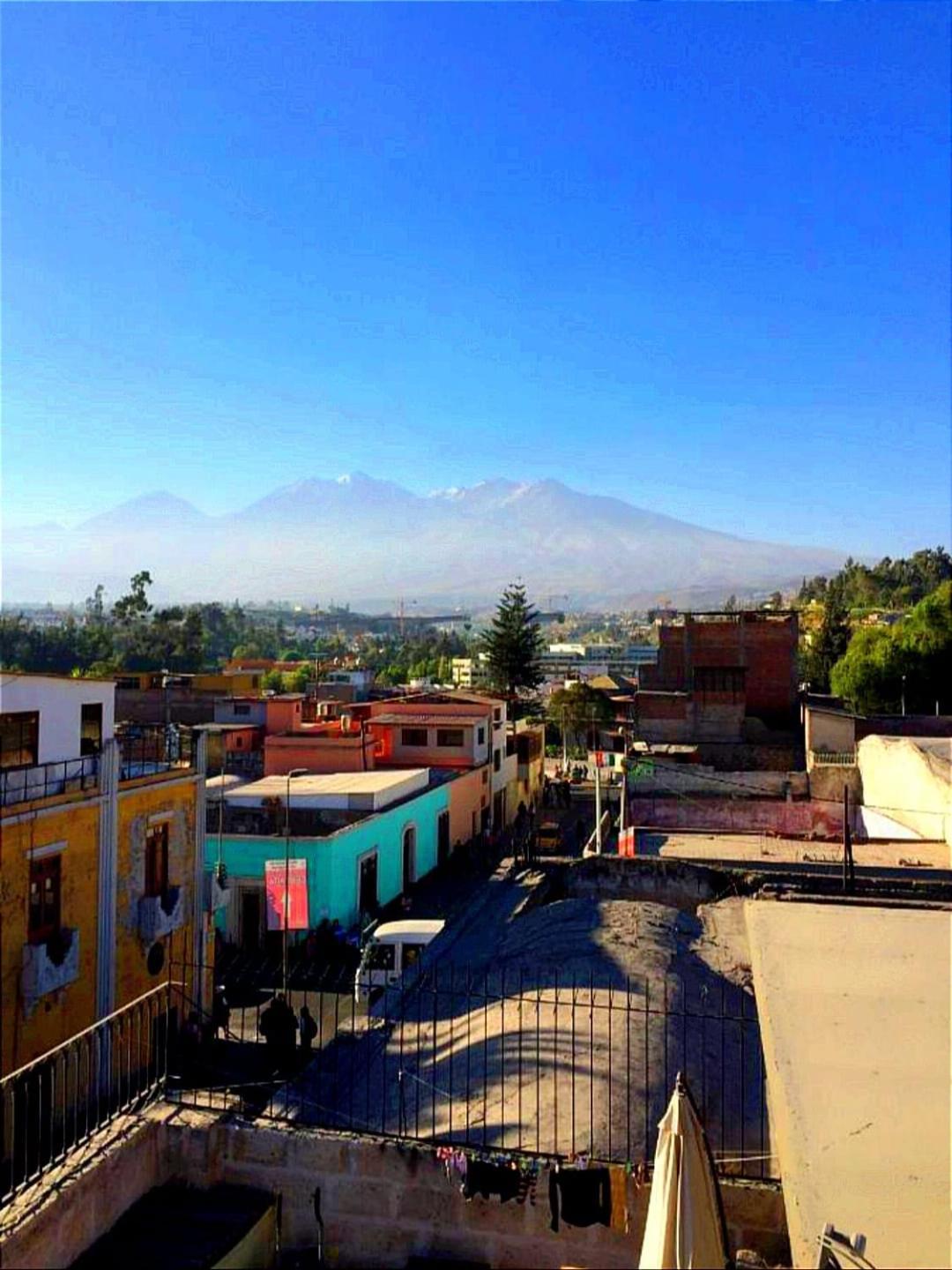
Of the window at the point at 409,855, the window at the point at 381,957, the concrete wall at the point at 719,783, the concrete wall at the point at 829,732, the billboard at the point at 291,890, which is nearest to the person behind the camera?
the billboard at the point at 291,890

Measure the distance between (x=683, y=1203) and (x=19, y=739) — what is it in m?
8.20

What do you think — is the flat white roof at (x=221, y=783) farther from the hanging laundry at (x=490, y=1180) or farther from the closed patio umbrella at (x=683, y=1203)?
the closed patio umbrella at (x=683, y=1203)

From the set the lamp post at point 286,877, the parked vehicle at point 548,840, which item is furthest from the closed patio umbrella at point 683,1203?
the parked vehicle at point 548,840

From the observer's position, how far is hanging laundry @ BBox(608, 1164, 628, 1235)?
582 centimetres

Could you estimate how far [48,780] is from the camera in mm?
9984

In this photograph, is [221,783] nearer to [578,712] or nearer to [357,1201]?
[357,1201]

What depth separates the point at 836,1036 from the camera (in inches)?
207

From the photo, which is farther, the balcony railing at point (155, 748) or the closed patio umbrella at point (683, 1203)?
the balcony railing at point (155, 748)

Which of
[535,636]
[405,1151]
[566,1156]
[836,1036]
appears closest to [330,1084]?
[405,1151]

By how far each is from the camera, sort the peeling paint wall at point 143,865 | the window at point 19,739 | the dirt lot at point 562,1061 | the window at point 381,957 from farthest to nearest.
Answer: the window at point 381,957 < the peeling paint wall at point 143,865 < the window at point 19,739 < the dirt lot at point 562,1061

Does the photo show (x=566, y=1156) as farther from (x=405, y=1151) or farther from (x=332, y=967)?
(x=332, y=967)

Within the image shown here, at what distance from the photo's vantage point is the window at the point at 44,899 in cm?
945

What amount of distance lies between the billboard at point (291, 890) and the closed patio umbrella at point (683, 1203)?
26.6ft

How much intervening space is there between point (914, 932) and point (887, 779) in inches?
656
